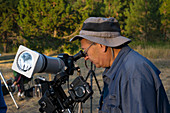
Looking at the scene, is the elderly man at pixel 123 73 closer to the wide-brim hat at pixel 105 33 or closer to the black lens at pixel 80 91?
the wide-brim hat at pixel 105 33

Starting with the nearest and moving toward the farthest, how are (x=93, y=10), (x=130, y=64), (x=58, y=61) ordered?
(x=130, y=64), (x=58, y=61), (x=93, y=10)

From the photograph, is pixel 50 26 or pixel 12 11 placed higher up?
pixel 12 11

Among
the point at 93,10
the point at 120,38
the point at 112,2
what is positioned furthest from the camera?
the point at 112,2

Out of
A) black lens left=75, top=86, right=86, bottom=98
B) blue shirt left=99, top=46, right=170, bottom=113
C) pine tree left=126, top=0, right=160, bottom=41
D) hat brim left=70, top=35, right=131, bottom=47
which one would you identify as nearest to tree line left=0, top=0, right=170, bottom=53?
pine tree left=126, top=0, right=160, bottom=41

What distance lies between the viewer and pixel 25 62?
6.83ft

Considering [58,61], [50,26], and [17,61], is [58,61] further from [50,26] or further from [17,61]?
[50,26]

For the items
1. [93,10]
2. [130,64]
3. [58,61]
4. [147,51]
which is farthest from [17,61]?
[93,10]

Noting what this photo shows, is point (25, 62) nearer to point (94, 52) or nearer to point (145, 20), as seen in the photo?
point (94, 52)

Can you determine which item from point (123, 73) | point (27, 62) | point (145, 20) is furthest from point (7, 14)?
point (123, 73)

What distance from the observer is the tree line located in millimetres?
15195

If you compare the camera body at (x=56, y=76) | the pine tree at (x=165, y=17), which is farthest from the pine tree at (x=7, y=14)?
the camera body at (x=56, y=76)

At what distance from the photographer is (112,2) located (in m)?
21.1

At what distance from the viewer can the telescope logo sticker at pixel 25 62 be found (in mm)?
2074

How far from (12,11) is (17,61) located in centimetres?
1708
